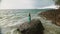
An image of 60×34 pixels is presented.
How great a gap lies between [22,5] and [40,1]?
191 mm

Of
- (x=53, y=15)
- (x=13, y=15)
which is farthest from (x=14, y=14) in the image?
(x=53, y=15)

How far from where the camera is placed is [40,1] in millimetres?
1112

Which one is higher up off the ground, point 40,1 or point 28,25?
point 40,1

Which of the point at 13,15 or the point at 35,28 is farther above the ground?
the point at 13,15

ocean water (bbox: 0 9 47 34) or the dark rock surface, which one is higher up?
ocean water (bbox: 0 9 47 34)

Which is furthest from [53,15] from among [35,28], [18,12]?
[18,12]

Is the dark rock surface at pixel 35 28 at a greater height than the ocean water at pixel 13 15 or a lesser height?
lesser

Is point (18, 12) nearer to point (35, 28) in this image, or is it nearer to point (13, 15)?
point (13, 15)

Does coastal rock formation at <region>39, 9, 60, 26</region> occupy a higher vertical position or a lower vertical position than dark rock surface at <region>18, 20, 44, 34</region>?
higher

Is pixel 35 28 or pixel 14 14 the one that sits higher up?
pixel 14 14

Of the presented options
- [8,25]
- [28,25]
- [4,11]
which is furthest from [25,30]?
[4,11]

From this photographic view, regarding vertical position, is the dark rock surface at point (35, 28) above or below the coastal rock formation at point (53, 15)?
below

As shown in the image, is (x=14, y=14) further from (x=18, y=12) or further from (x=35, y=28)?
(x=35, y=28)

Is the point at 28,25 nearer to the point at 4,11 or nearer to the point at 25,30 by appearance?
the point at 25,30
